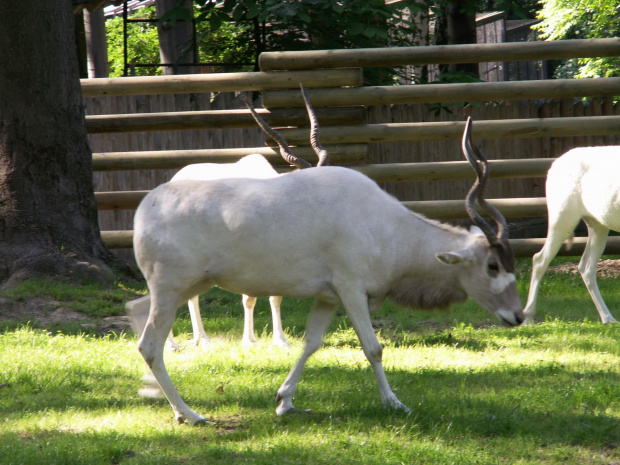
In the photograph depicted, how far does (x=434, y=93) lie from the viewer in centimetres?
966

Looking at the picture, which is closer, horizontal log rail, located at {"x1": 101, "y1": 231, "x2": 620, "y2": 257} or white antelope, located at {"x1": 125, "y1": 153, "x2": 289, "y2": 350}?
A: white antelope, located at {"x1": 125, "y1": 153, "x2": 289, "y2": 350}

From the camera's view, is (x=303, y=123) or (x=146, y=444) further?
(x=303, y=123)

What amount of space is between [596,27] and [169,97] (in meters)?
14.0

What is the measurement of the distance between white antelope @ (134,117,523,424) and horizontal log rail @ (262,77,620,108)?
4468mm

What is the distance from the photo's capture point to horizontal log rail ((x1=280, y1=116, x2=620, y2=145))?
9.64 m

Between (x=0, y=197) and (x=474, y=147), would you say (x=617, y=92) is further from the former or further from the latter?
(x=0, y=197)

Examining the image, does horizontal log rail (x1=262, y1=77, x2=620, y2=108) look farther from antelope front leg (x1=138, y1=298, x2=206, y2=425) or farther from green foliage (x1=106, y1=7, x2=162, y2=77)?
green foliage (x1=106, y1=7, x2=162, y2=77)

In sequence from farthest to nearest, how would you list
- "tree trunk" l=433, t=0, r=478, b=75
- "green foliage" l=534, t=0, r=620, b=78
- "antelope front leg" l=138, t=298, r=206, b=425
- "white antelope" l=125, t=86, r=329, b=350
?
"green foliage" l=534, t=0, r=620, b=78 → "tree trunk" l=433, t=0, r=478, b=75 → "white antelope" l=125, t=86, r=329, b=350 → "antelope front leg" l=138, t=298, r=206, b=425

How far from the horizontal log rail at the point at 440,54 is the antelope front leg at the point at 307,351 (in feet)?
16.5

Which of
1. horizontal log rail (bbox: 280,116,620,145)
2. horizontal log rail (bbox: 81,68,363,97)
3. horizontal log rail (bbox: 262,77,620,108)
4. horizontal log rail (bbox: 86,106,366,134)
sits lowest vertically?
horizontal log rail (bbox: 280,116,620,145)

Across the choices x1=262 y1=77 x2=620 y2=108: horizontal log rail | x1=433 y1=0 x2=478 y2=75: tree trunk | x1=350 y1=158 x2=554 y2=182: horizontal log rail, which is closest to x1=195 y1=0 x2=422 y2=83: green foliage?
x1=433 y1=0 x2=478 y2=75: tree trunk

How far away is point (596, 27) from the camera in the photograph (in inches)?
814

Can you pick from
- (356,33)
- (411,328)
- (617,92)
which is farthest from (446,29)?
(411,328)

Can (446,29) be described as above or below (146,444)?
above
